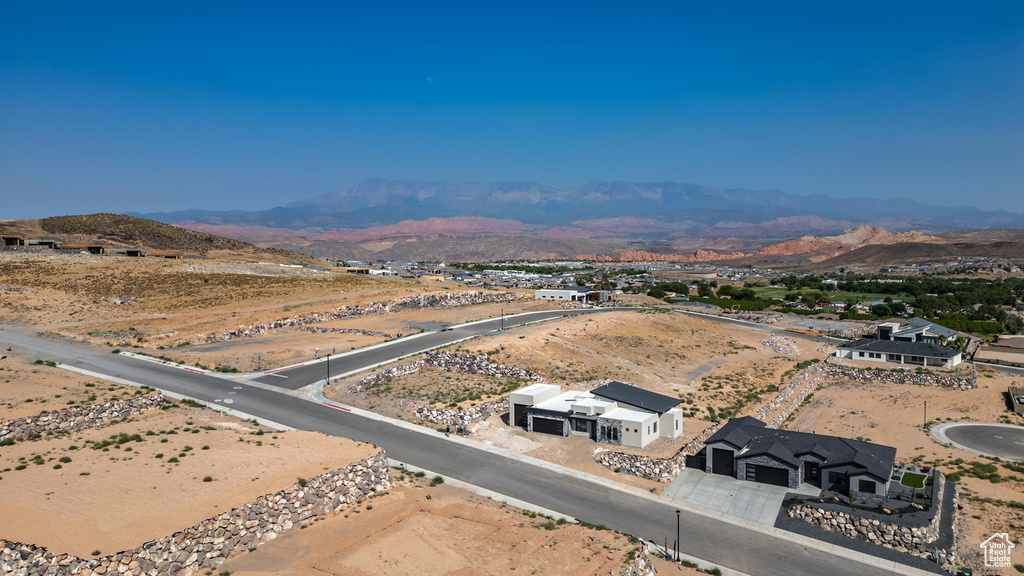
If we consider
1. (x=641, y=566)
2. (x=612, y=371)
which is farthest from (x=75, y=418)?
(x=612, y=371)

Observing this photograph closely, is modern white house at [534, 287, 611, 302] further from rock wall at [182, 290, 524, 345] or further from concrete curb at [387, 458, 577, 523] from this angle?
concrete curb at [387, 458, 577, 523]

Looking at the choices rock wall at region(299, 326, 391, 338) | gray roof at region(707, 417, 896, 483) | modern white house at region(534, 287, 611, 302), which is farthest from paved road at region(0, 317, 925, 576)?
modern white house at region(534, 287, 611, 302)

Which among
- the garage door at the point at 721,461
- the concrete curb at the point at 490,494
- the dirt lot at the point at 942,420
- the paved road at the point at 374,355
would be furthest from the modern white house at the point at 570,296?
the concrete curb at the point at 490,494

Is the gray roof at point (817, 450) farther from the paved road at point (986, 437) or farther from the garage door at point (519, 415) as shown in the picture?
the paved road at point (986, 437)

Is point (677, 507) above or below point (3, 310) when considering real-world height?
below

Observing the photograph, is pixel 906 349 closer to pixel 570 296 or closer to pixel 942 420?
pixel 942 420

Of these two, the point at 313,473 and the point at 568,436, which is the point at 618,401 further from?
the point at 313,473

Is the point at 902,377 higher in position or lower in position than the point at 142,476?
lower

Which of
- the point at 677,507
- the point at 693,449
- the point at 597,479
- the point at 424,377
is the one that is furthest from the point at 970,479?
the point at 424,377
